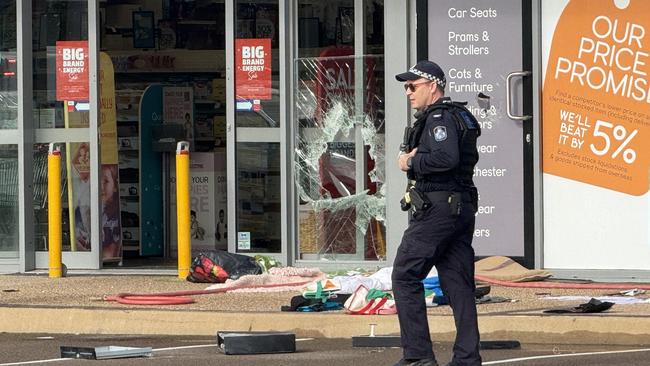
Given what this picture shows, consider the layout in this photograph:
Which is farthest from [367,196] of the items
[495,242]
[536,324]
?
[536,324]

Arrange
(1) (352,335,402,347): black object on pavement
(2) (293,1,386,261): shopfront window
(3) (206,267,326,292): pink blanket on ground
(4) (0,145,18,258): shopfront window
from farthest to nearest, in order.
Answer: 1. (4) (0,145,18,258): shopfront window
2. (2) (293,1,386,261): shopfront window
3. (3) (206,267,326,292): pink blanket on ground
4. (1) (352,335,402,347): black object on pavement

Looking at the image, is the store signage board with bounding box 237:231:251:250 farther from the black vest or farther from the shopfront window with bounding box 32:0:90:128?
the black vest

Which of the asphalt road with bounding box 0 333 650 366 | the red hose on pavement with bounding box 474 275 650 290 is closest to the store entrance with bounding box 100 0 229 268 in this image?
the red hose on pavement with bounding box 474 275 650 290

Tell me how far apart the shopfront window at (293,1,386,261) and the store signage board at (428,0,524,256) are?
0.85 m

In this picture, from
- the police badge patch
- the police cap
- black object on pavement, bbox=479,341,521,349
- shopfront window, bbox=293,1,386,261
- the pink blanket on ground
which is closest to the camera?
the police badge patch

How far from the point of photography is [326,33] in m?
14.9

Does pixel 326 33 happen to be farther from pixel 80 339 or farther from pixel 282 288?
pixel 80 339

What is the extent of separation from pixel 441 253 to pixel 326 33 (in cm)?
615

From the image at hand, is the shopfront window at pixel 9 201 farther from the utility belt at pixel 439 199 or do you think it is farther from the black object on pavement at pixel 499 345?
the utility belt at pixel 439 199

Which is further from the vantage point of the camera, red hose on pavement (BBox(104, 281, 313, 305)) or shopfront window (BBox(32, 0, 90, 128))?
shopfront window (BBox(32, 0, 90, 128))

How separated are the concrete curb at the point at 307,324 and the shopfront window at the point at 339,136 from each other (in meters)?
3.33

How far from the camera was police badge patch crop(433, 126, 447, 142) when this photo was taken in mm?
8969

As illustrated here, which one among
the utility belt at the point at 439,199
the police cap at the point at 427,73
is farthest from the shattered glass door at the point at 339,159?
the utility belt at the point at 439,199

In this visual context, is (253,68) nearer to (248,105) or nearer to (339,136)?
(248,105)
